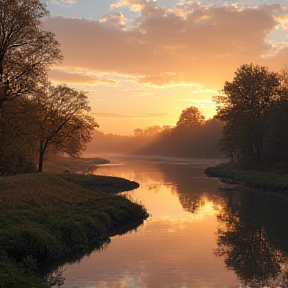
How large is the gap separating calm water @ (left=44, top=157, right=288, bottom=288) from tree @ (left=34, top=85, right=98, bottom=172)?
26194mm

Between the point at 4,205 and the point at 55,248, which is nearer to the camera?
the point at 55,248

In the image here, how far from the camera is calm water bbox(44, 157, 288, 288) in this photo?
677 inches

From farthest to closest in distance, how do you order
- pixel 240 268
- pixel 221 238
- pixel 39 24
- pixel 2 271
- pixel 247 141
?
pixel 247 141 < pixel 39 24 < pixel 221 238 < pixel 240 268 < pixel 2 271

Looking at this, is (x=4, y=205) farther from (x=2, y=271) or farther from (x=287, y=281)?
(x=287, y=281)

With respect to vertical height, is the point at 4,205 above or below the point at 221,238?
above

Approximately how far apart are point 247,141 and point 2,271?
2401 inches

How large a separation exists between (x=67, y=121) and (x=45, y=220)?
3894 cm

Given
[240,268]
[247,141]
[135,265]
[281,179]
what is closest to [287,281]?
[240,268]

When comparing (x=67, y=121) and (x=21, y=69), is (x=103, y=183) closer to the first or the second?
(x=67, y=121)

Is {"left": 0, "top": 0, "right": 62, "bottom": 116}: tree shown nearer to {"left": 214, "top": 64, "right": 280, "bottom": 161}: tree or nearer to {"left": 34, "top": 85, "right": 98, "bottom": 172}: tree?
{"left": 34, "top": 85, "right": 98, "bottom": 172}: tree

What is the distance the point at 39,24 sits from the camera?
109ft

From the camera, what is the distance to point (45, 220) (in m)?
23.0

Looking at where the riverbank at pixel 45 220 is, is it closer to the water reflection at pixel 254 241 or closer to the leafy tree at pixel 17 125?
the leafy tree at pixel 17 125

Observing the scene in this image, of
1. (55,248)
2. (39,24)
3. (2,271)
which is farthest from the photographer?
(39,24)
